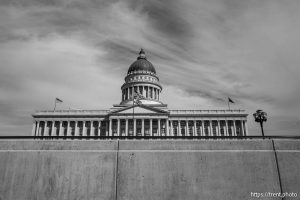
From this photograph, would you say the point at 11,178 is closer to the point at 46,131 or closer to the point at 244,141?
the point at 244,141

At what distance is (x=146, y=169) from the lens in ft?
37.0

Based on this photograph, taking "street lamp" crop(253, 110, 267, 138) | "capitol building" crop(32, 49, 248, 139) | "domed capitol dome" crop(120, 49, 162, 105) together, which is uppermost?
"domed capitol dome" crop(120, 49, 162, 105)

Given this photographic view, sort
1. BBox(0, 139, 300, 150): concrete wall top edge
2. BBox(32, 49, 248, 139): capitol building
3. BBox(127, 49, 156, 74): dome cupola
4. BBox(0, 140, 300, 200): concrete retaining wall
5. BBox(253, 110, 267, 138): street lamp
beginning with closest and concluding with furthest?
BBox(0, 140, 300, 200): concrete retaining wall, BBox(0, 139, 300, 150): concrete wall top edge, BBox(253, 110, 267, 138): street lamp, BBox(32, 49, 248, 139): capitol building, BBox(127, 49, 156, 74): dome cupola

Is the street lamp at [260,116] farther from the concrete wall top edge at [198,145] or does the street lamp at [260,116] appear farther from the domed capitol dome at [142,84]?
the domed capitol dome at [142,84]

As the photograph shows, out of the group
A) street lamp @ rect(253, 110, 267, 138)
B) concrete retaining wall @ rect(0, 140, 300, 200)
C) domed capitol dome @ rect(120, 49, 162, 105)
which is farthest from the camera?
domed capitol dome @ rect(120, 49, 162, 105)

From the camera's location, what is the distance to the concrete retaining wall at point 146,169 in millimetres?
10914

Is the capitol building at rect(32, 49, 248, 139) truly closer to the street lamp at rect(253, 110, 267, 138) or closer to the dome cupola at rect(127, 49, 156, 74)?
the dome cupola at rect(127, 49, 156, 74)

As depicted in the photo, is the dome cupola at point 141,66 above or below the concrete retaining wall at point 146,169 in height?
above

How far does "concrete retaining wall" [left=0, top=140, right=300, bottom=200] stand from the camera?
10.9 m

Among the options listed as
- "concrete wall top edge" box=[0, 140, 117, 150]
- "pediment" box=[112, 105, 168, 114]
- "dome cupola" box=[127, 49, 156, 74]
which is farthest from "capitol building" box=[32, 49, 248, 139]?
"concrete wall top edge" box=[0, 140, 117, 150]

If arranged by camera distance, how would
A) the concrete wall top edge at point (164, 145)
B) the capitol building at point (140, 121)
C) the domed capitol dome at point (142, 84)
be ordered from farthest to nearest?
the domed capitol dome at point (142, 84) < the capitol building at point (140, 121) < the concrete wall top edge at point (164, 145)

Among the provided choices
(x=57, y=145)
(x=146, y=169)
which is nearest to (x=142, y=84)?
(x=57, y=145)

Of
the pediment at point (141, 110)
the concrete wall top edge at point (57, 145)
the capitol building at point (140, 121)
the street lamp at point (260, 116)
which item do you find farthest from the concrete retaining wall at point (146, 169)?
the pediment at point (141, 110)

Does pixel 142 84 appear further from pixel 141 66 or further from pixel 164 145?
pixel 164 145
